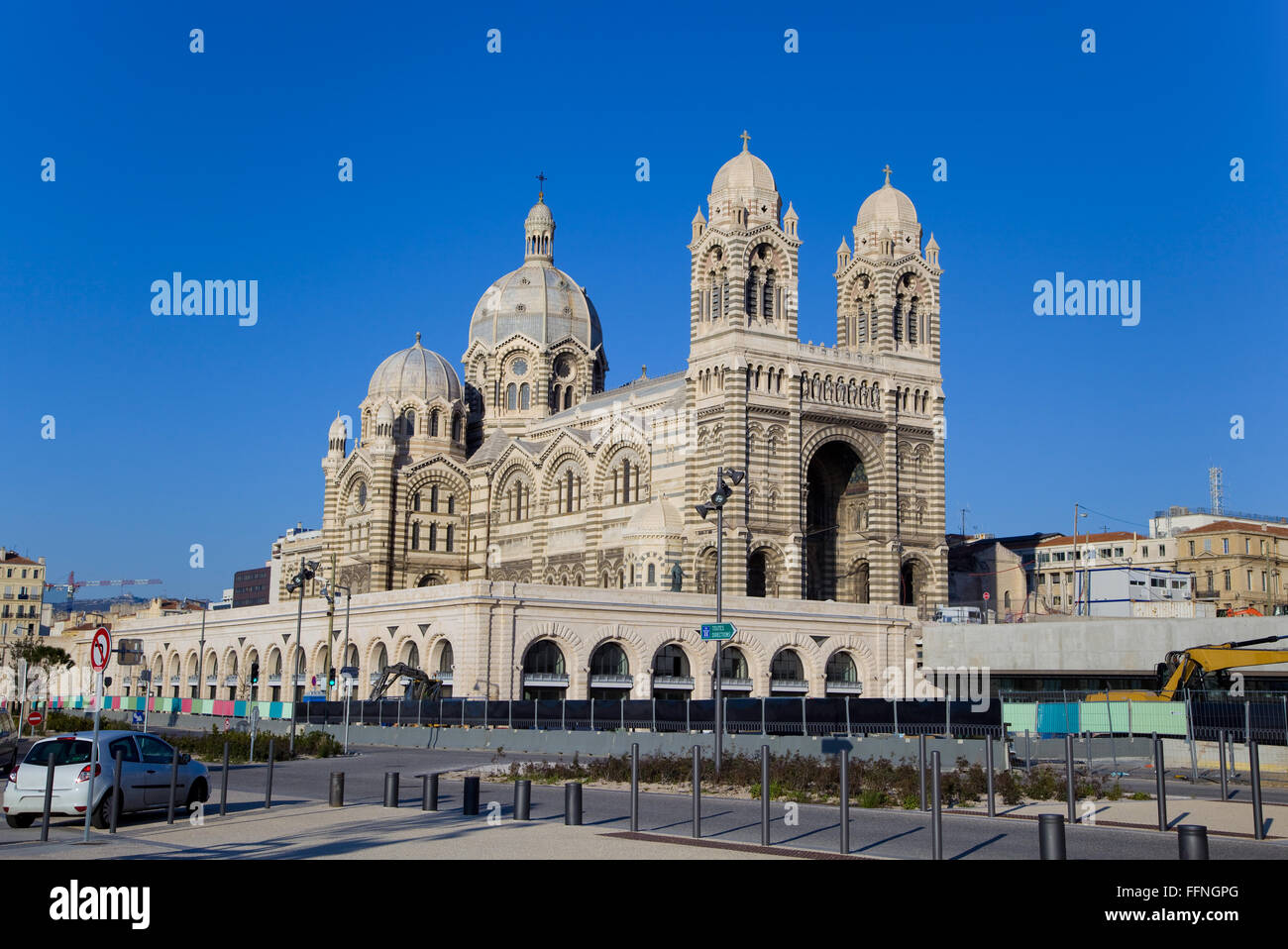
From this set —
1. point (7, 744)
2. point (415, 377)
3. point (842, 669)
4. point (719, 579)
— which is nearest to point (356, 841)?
point (719, 579)

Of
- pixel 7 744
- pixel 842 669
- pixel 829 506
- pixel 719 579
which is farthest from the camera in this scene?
pixel 829 506

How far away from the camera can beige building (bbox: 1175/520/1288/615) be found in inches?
4035

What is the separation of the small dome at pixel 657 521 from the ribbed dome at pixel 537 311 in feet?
90.4

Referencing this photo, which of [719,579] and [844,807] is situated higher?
[719,579]

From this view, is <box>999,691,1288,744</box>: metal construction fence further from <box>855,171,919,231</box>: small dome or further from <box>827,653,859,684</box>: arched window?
<box>855,171,919,231</box>: small dome

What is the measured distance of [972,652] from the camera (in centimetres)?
7494

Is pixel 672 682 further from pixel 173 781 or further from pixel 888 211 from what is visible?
pixel 173 781

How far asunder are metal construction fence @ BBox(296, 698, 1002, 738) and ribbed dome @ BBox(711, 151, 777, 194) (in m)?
34.6

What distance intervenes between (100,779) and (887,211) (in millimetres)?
69171

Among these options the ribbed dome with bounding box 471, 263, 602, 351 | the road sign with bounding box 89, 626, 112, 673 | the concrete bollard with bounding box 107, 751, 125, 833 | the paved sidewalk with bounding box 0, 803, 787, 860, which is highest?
the ribbed dome with bounding box 471, 263, 602, 351

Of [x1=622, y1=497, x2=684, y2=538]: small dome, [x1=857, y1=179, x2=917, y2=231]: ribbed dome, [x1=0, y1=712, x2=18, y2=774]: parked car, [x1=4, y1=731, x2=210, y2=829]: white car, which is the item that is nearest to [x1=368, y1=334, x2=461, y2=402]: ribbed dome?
[x1=622, y1=497, x2=684, y2=538]: small dome

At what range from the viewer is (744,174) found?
76500mm

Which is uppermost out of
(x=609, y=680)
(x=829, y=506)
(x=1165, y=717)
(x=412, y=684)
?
(x=829, y=506)
